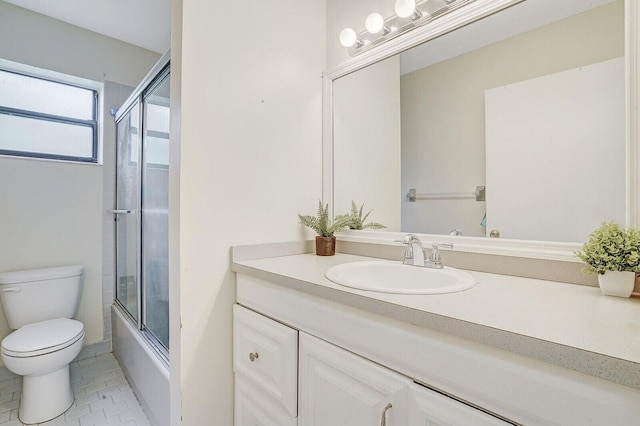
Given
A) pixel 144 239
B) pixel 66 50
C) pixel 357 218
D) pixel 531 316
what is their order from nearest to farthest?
pixel 531 316
pixel 357 218
pixel 144 239
pixel 66 50

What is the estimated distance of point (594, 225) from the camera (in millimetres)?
883

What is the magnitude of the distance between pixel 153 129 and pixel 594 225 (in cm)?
204

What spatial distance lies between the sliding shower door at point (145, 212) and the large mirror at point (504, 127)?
3.41 feet

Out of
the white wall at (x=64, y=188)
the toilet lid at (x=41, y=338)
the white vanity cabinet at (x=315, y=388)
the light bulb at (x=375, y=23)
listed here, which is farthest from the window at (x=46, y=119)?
the light bulb at (x=375, y=23)

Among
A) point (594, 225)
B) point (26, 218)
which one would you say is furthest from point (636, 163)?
point (26, 218)

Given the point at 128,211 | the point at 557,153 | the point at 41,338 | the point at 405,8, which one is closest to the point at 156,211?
the point at 128,211

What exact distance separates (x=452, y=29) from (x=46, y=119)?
2742 mm

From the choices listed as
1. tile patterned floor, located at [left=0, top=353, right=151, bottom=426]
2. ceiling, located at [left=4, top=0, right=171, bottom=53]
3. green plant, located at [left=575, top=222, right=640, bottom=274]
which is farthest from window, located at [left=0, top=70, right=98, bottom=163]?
green plant, located at [left=575, top=222, right=640, bottom=274]

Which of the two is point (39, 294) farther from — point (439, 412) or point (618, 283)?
point (618, 283)

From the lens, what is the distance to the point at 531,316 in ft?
2.01

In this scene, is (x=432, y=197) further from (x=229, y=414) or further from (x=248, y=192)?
(x=229, y=414)

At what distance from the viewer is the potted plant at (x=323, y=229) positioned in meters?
1.42

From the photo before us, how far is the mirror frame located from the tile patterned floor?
152cm

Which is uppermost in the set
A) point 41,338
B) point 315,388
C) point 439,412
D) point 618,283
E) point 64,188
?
point 64,188
